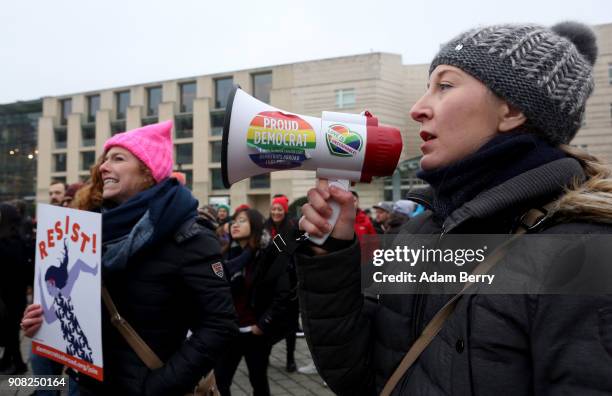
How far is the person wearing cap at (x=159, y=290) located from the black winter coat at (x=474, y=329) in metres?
0.97

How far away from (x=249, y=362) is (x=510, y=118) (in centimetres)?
330

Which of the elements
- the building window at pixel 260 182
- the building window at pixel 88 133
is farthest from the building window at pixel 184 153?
the building window at pixel 88 133

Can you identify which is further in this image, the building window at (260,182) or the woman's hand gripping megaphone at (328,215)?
the building window at (260,182)

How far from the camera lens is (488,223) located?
43.8 inches

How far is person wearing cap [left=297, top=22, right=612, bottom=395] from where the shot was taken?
0.92 m

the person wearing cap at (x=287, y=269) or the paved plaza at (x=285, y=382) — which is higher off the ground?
the person wearing cap at (x=287, y=269)

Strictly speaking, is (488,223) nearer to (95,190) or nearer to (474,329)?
(474,329)

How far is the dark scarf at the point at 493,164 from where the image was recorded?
1.12 meters

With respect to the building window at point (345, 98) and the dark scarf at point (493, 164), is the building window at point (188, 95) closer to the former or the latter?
the building window at point (345, 98)

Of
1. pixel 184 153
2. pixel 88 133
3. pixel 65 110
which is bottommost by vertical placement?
pixel 184 153

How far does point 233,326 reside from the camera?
2.28 m

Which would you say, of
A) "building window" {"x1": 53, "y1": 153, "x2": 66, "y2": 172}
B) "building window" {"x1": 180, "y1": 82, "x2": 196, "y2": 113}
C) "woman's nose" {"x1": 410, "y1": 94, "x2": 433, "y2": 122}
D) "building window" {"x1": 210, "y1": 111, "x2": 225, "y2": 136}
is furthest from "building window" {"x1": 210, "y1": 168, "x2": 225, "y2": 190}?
"woman's nose" {"x1": 410, "y1": 94, "x2": 433, "y2": 122}

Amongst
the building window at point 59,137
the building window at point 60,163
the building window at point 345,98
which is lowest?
the building window at point 60,163

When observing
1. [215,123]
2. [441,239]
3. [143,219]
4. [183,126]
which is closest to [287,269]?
[143,219]
